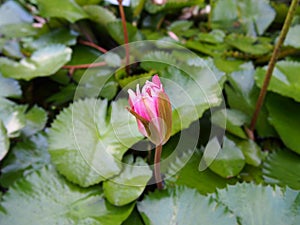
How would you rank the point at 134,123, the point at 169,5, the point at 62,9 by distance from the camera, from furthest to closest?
the point at 169,5
the point at 62,9
the point at 134,123

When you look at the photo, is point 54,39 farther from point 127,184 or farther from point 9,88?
point 127,184

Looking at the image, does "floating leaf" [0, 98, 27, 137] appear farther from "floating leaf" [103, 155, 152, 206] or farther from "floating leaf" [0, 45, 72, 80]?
"floating leaf" [103, 155, 152, 206]

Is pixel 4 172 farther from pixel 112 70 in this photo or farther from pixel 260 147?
pixel 260 147

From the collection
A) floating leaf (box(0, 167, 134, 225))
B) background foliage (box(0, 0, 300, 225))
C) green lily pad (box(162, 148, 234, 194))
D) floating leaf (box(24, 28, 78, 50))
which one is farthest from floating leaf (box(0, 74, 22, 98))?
green lily pad (box(162, 148, 234, 194))

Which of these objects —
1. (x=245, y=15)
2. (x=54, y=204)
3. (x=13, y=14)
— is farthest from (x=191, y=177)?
(x=13, y=14)

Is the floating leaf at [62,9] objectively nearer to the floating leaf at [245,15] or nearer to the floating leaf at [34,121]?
the floating leaf at [34,121]

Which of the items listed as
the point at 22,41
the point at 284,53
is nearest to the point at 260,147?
the point at 284,53

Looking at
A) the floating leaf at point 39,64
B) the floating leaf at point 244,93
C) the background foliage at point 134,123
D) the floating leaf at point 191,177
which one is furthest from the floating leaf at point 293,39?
the floating leaf at point 39,64
